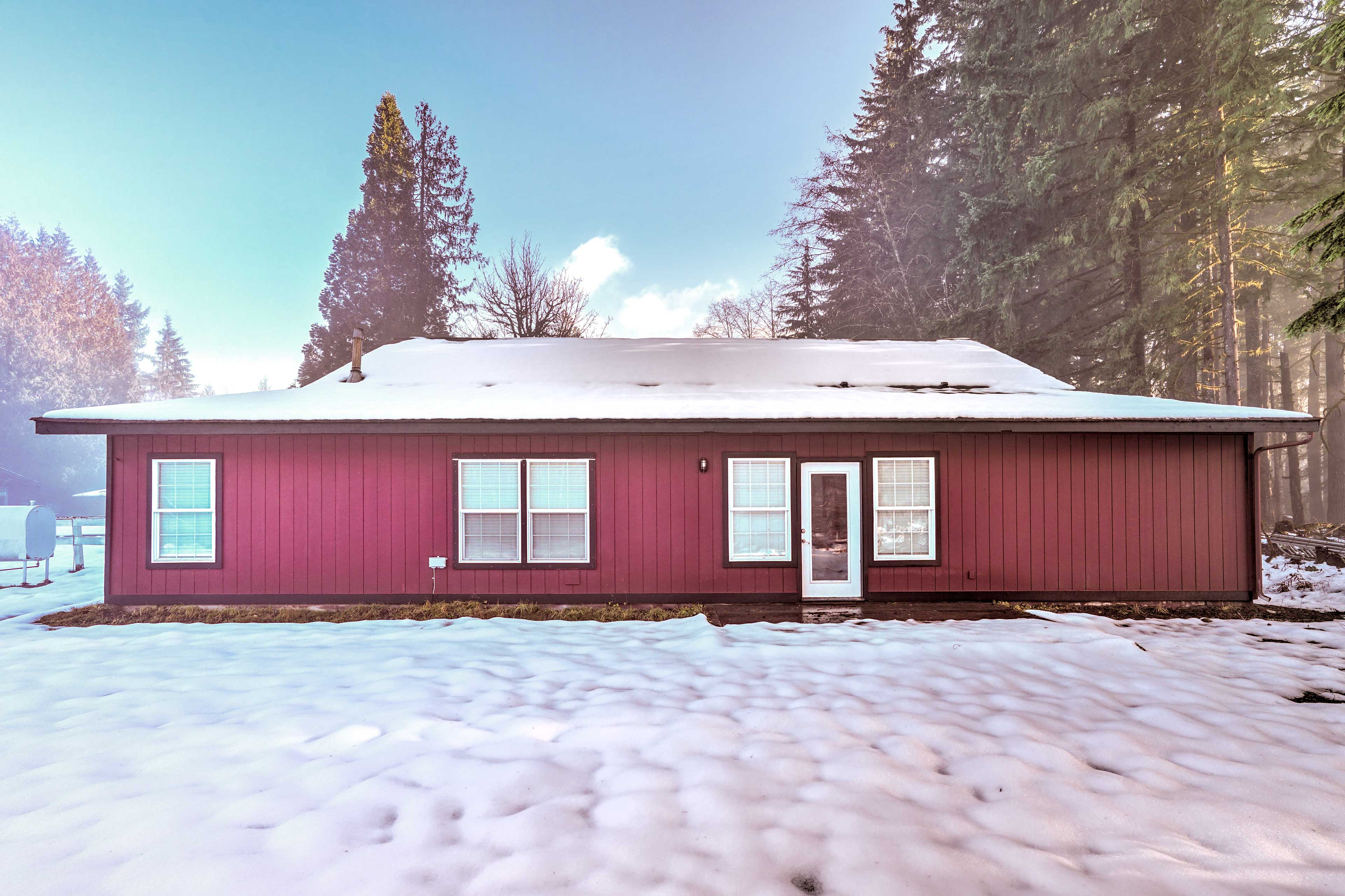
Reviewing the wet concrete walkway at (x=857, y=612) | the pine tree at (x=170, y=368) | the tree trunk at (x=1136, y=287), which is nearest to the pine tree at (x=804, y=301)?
the tree trunk at (x=1136, y=287)

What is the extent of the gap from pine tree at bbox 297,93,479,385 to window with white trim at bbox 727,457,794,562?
20818 mm

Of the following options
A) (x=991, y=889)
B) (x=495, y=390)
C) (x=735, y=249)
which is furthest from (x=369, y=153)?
(x=991, y=889)

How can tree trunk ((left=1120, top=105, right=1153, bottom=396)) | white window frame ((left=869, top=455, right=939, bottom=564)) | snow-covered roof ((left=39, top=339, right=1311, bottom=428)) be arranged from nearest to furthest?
snow-covered roof ((left=39, top=339, right=1311, bottom=428)) → white window frame ((left=869, top=455, right=939, bottom=564)) → tree trunk ((left=1120, top=105, right=1153, bottom=396))

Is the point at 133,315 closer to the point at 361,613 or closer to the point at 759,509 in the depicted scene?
the point at 361,613

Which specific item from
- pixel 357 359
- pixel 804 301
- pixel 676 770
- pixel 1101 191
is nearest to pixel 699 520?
pixel 676 770

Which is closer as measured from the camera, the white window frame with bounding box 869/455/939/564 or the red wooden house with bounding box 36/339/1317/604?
the red wooden house with bounding box 36/339/1317/604

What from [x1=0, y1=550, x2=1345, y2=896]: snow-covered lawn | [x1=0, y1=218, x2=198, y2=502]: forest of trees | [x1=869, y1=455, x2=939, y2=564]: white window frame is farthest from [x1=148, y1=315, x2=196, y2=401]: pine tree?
[x1=869, y1=455, x2=939, y2=564]: white window frame

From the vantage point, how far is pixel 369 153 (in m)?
25.0

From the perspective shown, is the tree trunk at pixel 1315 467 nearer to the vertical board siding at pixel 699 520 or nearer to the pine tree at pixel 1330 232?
the vertical board siding at pixel 699 520

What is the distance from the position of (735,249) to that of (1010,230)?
14778 millimetres

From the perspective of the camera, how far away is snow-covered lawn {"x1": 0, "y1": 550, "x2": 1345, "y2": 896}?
233cm

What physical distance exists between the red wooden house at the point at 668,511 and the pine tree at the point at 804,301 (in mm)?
13714

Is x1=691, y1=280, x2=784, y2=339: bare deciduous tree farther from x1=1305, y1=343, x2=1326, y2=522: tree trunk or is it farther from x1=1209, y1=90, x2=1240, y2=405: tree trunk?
x1=1305, y1=343, x2=1326, y2=522: tree trunk

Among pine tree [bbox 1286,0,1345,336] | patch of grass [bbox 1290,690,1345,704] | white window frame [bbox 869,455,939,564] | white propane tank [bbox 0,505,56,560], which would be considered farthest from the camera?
white propane tank [bbox 0,505,56,560]
